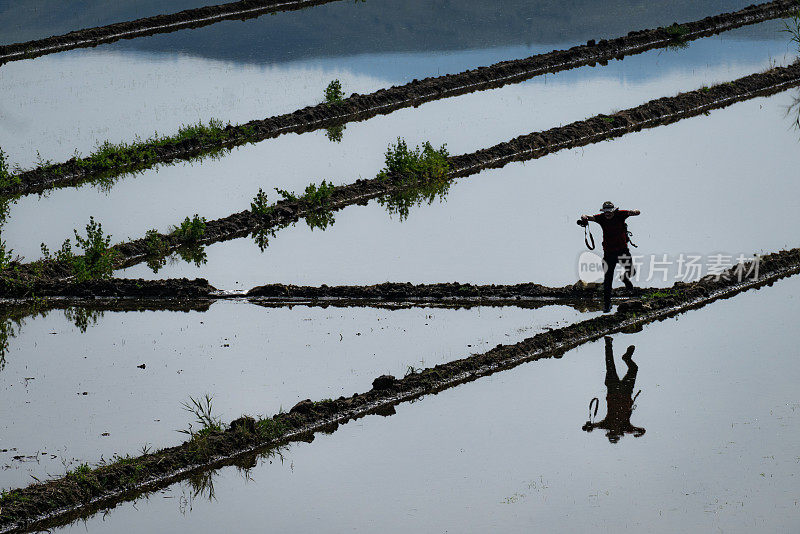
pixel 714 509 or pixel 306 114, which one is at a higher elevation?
pixel 306 114

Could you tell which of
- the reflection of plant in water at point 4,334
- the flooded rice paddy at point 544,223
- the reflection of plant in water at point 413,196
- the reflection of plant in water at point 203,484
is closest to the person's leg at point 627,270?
the flooded rice paddy at point 544,223

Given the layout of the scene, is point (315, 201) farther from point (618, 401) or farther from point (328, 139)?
point (618, 401)

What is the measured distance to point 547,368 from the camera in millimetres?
7625

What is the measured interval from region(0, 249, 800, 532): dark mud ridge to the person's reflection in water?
0.35m

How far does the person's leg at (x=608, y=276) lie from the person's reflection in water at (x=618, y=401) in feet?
1.37

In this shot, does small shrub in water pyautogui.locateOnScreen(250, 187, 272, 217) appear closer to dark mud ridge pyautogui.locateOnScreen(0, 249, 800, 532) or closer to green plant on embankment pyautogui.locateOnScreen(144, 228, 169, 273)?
green plant on embankment pyautogui.locateOnScreen(144, 228, 169, 273)

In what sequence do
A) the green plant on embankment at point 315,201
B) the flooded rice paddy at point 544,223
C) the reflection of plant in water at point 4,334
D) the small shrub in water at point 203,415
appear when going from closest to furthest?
the small shrub in water at point 203,415, the reflection of plant in water at point 4,334, the flooded rice paddy at point 544,223, the green plant on embankment at point 315,201

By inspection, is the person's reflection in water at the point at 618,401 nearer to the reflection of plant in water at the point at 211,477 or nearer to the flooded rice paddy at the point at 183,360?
the flooded rice paddy at the point at 183,360

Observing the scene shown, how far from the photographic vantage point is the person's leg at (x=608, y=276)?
8211 mm

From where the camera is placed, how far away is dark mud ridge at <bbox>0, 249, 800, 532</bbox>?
6133 mm

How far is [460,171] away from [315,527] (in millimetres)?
5927

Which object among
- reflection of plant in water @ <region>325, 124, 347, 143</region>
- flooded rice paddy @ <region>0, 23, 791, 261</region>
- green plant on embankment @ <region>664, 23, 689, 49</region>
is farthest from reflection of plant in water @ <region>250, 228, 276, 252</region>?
green plant on embankment @ <region>664, 23, 689, 49</region>

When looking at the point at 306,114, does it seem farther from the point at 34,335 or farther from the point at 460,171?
the point at 34,335

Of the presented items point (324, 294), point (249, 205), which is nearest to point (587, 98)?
point (249, 205)
